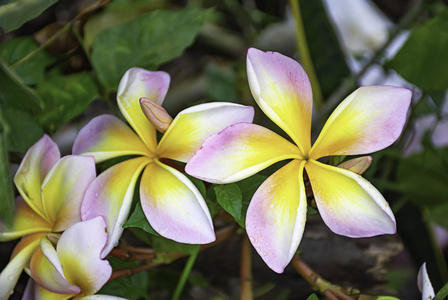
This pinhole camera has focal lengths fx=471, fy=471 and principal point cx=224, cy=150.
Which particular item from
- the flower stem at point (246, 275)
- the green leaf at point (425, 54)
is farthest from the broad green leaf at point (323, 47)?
the flower stem at point (246, 275)

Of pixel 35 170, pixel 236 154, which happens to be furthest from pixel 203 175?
pixel 35 170

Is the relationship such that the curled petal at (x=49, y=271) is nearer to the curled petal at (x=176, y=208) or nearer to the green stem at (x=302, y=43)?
the curled petal at (x=176, y=208)

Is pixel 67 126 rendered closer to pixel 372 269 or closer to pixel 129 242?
pixel 129 242

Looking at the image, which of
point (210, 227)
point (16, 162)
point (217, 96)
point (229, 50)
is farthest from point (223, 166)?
point (229, 50)

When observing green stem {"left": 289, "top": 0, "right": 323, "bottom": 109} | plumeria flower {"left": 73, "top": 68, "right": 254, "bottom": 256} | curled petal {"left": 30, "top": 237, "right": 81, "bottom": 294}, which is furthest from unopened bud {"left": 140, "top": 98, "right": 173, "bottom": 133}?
green stem {"left": 289, "top": 0, "right": 323, "bottom": 109}

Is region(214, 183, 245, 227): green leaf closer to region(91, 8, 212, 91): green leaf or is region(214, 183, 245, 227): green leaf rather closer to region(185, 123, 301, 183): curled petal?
region(185, 123, 301, 183): curled petal

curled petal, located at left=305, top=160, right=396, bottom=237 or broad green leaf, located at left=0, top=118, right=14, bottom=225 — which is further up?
broad green leaf, located at left=0, top=118, right=14, bottom=225
